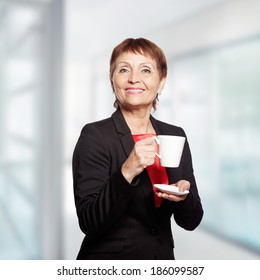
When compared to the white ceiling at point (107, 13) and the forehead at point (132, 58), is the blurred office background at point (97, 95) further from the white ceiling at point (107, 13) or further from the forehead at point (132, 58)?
the forehead at point (132, 58)

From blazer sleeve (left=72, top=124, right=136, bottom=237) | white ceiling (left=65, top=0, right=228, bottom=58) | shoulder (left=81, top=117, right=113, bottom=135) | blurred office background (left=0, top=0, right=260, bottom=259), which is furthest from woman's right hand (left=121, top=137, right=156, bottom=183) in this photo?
white ceiling (left=65, top=0, right=228, bottom=58)

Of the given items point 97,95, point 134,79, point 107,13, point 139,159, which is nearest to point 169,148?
point 139,159

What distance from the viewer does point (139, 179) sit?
75 cm

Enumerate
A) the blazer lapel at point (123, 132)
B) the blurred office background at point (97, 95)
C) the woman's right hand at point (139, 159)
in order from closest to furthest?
the woman's right hand at point (139, 159) < the blazer lapel at point (123, 132) < the blurred office background at point (97, 95)

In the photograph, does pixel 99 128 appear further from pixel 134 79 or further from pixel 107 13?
pixel 107 13

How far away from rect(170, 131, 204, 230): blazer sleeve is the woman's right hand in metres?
0.17

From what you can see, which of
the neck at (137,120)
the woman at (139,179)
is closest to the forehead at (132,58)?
the woman at (139,179)

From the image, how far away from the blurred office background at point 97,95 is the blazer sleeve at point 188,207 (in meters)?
0.12

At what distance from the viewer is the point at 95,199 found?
→ 2.38 ft

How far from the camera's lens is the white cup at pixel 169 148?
70 centimetres

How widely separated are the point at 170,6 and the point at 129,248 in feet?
2.27
